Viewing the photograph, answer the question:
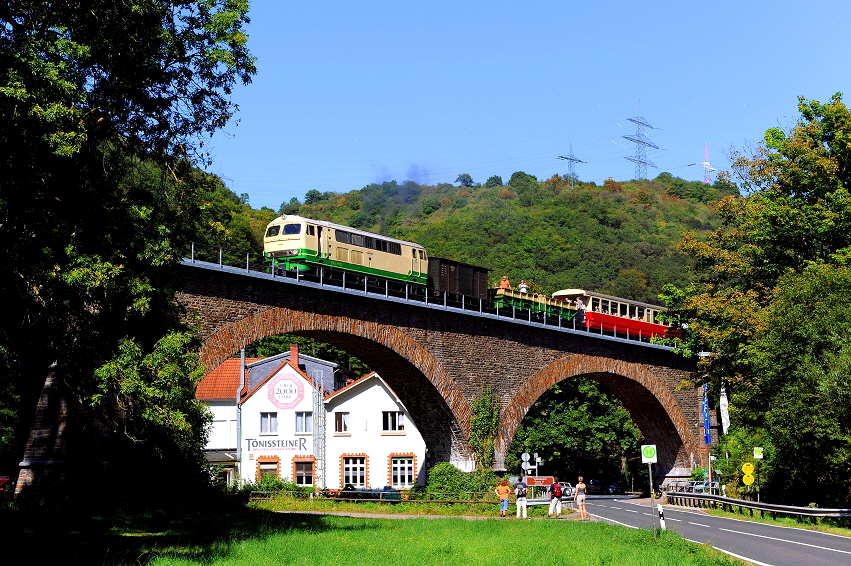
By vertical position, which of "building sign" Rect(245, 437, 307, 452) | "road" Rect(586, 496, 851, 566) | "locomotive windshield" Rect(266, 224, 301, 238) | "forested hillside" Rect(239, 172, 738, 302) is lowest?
"road" Rect(586, 496, 851, 566)

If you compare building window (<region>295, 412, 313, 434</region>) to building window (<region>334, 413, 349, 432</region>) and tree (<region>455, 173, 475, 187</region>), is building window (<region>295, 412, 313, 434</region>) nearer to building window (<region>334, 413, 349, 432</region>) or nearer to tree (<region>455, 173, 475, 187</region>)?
building window (<region>334, 413, 349, 432</region>)

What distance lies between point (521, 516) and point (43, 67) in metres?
20.2

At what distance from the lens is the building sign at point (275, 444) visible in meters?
55.1

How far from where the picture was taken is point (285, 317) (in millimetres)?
30172

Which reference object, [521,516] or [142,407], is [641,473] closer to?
[521,516]

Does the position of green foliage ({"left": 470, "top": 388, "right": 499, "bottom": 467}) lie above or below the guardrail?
above

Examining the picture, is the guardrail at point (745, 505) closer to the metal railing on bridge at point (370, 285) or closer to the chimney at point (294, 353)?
the metal railing on bridge at point (370, 285)

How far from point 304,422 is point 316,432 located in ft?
3.20

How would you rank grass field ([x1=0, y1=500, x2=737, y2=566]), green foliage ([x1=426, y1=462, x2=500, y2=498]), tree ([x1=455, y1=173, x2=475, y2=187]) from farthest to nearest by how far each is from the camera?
→ tree ([x1=455, y1=173, x2=475, y2=187]) < green foliage ([x1=426, y1=462, x2=500, y2=498]) < grass field ([x1=0, y1=500, x2=737, y2=566])

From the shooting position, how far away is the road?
18008mm

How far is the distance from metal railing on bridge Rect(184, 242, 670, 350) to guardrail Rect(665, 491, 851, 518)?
26.5ft

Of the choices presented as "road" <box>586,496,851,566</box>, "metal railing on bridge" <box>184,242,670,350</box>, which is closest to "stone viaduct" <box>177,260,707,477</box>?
"metal railing on bridge" <box>184,242,670,350</box>

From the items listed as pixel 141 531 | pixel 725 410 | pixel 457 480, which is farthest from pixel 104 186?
pixel 725 410

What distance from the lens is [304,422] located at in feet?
183
